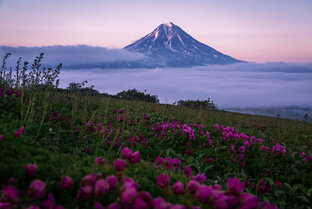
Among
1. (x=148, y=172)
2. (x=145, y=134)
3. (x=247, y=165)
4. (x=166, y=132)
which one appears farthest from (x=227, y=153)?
(x=148, y=172)

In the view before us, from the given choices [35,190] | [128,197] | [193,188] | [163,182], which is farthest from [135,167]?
[35,190]

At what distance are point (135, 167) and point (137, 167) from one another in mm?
31

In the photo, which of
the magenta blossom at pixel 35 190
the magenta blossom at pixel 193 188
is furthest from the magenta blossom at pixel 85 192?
the magenta blossom at pixel 193 188

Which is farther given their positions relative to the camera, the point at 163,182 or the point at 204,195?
the point at 163,182

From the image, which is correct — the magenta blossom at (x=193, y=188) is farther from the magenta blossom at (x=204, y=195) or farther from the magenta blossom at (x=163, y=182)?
the magenta blossom at (x=163, y=182)

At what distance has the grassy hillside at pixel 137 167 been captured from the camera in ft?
6.60

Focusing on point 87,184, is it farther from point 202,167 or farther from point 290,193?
point 290,193

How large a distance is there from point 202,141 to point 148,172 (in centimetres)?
374

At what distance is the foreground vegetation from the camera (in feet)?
6.61

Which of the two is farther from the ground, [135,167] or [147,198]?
[147,198]

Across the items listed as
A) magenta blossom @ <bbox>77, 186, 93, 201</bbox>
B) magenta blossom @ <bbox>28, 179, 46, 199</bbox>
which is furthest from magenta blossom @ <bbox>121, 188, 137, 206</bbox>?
magenta blossom @ <bbox>28, 179, 46, 199</bbox>

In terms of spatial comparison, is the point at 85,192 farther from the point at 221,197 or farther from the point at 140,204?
the point at 221,197

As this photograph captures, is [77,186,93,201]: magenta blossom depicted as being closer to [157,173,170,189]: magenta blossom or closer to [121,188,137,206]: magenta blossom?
[121,188,137,206]: magenta blossom

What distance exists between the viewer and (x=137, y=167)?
341cm
